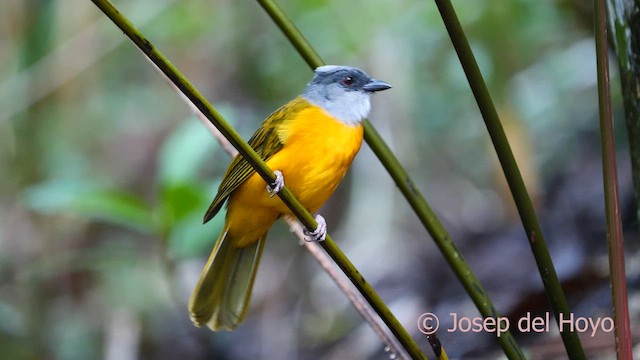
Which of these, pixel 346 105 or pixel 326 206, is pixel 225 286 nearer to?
pixel 346 105

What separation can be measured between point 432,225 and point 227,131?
573 millimetres

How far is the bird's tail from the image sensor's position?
86.9 inches

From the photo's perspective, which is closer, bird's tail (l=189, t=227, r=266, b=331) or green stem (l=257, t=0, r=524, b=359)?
green stem (l=257, t=0, r=524, b=359)

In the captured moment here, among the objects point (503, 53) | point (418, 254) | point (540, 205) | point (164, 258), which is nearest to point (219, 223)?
point (164, 258)

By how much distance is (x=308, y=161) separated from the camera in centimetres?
211

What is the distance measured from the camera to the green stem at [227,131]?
1.12m

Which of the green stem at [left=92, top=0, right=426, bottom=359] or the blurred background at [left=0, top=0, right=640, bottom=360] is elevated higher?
the green stem at [left=92, top=0, right=426, bottom=359]

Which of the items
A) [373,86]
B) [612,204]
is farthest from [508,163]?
[373,86]

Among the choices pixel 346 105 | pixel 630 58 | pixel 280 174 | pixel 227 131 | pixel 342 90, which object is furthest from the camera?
pixel 342 90

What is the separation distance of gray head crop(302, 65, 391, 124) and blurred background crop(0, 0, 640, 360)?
678 mm

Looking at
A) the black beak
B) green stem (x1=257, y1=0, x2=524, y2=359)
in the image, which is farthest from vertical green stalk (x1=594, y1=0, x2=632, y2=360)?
the black beak

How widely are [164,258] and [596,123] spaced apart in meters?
2.15

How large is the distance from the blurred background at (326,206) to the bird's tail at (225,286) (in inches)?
19.7

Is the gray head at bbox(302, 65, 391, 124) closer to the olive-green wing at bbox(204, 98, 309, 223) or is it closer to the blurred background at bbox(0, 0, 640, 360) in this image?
the olive-green wing at bbox(204, 98, 309, 223)
